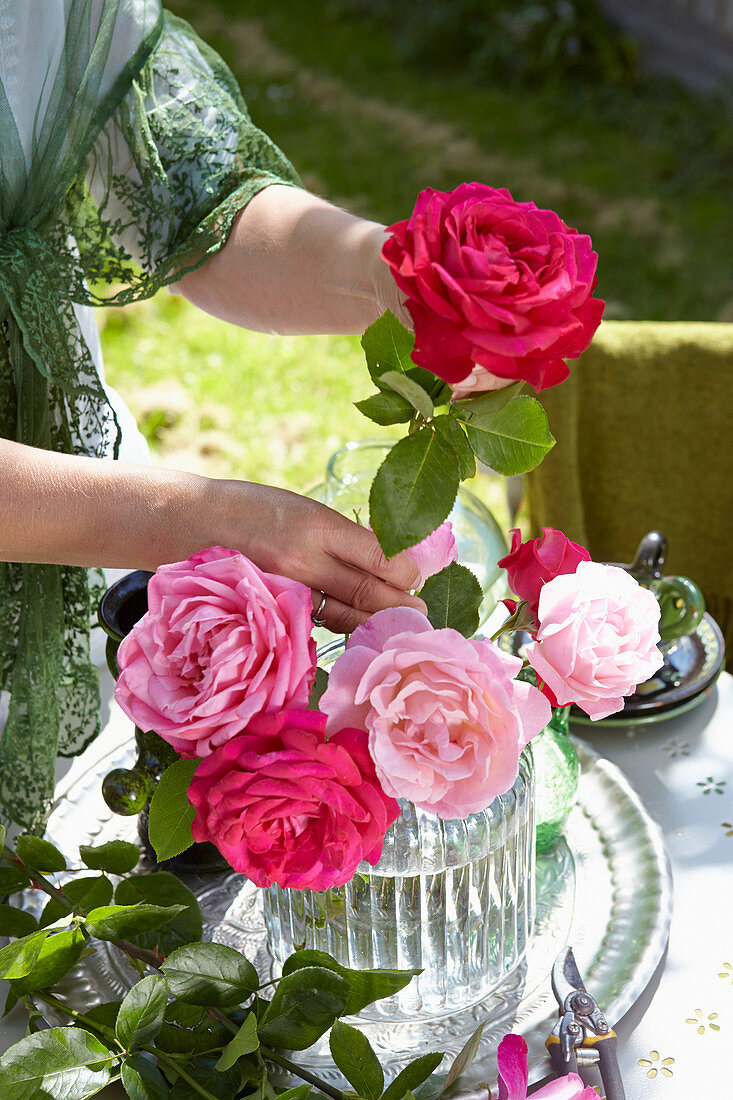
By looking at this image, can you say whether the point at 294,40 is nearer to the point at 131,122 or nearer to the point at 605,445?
the point at 605,445

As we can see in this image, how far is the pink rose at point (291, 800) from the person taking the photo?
58cm

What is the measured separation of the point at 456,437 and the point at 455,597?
0.10 m

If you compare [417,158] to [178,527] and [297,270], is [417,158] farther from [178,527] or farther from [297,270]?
[178,527]

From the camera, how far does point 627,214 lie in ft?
12.1

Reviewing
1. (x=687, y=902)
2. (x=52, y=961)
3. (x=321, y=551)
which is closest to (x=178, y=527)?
(x=321, y=551)

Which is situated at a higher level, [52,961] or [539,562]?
[539,562]

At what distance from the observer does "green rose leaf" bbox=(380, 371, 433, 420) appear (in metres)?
0.63

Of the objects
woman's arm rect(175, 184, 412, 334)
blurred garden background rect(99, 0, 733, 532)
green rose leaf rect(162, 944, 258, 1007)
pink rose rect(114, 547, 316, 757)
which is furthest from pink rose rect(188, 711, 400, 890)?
blurred garden background rect(99, 0, 733, 532)

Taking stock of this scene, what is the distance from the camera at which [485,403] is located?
0.64 meters

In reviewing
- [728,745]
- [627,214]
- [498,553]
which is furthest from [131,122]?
[627,214]

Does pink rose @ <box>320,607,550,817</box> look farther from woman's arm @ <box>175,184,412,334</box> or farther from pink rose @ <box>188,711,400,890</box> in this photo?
woman's arm @ <box>175,184,412,334</box>

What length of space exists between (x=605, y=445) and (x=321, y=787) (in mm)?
1143

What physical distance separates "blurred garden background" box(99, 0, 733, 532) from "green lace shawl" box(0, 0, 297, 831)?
167 cm

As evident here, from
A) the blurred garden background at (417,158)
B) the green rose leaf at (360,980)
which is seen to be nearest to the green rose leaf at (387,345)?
the green rose leaf at (360,980)
